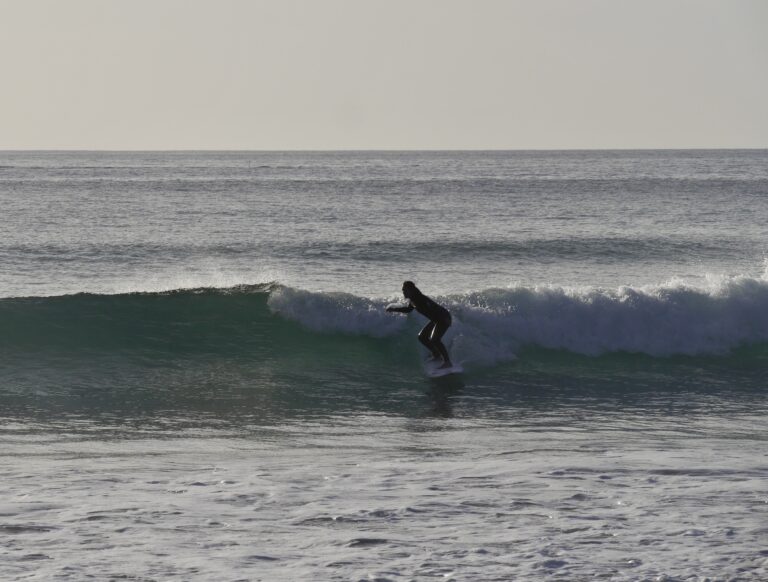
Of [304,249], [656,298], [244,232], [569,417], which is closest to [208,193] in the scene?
[244,232]

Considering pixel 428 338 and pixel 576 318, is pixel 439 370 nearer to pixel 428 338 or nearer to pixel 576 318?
pixel 428 338

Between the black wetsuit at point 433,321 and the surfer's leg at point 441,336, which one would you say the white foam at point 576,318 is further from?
the black wetsuit at point 433,321

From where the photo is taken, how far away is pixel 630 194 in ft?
174

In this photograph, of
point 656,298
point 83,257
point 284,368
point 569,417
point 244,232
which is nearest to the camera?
point 569,417

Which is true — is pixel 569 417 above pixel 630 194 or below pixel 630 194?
below

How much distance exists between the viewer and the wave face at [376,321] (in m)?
16.3

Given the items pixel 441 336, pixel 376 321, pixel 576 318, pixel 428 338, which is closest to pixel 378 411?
pixel 428 338

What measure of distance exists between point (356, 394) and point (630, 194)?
136 feet

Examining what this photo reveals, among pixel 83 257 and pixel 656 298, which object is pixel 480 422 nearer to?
pixel 656 298

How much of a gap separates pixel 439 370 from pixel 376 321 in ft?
6.96

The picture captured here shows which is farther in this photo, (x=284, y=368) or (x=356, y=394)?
(x=284, y=368)

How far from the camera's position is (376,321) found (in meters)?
16.8

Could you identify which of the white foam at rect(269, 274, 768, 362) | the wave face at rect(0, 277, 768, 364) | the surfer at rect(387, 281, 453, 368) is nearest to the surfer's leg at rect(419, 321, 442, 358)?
the surfer at rect(387, 281, 453, 368)

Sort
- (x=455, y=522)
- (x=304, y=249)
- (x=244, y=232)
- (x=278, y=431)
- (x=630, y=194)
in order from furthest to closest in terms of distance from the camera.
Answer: (x=630, y=194), (x=244, y=232), (x=304, y=249), (x=278, y=431), (x=455, y=522)
